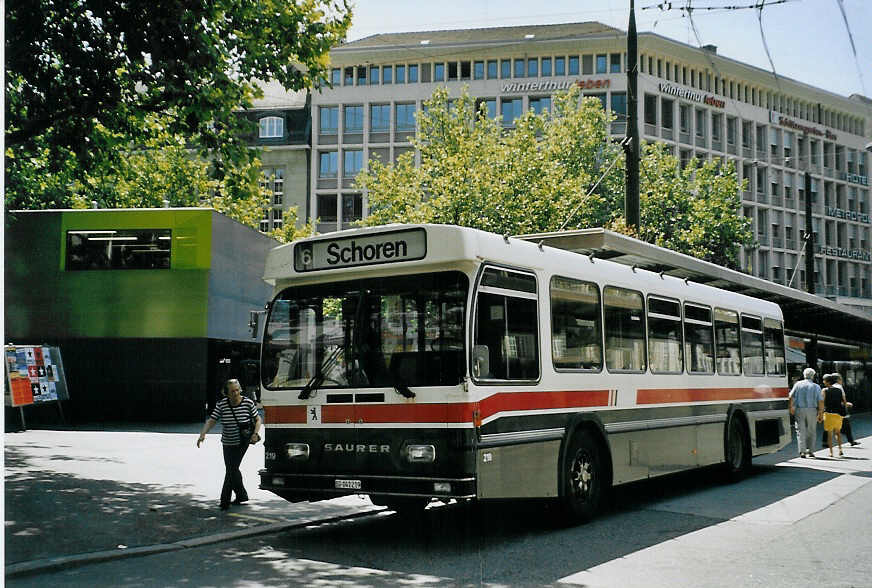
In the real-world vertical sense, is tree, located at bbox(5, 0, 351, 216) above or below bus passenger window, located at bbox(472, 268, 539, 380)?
above

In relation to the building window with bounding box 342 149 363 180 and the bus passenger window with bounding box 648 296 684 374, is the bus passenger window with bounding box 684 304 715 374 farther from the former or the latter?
the building window with bounding box 342 149 363 180

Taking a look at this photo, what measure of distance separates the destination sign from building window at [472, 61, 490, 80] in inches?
2369

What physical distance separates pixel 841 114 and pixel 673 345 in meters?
77.9

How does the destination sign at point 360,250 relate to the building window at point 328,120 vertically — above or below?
below

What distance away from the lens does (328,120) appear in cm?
6856

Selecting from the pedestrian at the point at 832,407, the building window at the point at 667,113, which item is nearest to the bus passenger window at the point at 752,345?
the pedestrian at the point at 832,407

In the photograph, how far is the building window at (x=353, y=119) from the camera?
225 feet

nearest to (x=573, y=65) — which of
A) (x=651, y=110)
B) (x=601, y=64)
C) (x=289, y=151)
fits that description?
(x=601, y=64)

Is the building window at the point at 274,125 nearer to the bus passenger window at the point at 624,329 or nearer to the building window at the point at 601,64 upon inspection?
the building window at the point at 601,64

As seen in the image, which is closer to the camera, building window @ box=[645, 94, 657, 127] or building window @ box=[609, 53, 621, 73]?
building window @ box=[609, 53, 621, 73]

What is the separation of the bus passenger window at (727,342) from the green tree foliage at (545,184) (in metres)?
22.5

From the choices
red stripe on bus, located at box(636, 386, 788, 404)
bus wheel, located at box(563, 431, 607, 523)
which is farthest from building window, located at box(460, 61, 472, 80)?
bus wheel, located at box(563, 431, 607, 523)

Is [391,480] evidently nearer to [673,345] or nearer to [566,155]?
[673,345]

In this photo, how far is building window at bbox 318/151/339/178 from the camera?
6831 cm
